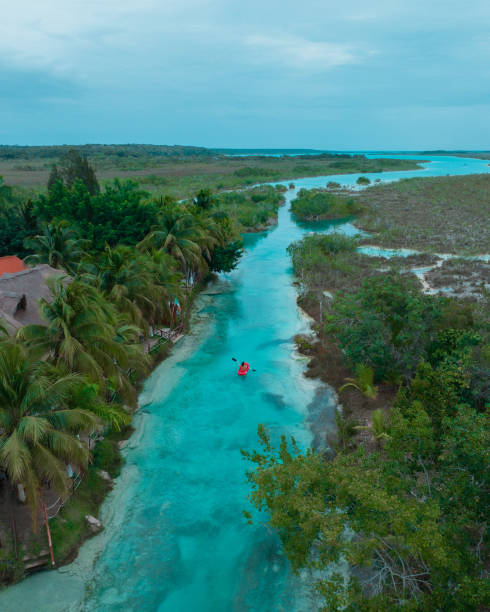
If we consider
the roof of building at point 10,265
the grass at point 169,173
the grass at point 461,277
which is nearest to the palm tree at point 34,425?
the roof of building at point 10,265

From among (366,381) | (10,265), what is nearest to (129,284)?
(366,381)

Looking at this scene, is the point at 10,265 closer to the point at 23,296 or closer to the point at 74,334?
the point at 23,296

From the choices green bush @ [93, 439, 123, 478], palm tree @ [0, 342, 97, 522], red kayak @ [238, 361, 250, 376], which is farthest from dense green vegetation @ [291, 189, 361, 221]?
palm tree @ [0, 342, 97, 522]

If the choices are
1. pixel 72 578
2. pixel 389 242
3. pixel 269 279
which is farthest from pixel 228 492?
pixel 389 242

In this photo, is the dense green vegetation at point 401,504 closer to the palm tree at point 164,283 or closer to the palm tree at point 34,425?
the palm tree at point 34,425

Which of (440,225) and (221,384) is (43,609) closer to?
(221,384)

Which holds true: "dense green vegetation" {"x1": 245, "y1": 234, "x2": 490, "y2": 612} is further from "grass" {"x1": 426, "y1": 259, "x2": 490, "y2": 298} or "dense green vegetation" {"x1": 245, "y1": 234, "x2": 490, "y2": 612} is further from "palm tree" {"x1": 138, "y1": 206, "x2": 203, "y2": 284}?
"palm tree" {"x1": 138, "y1": 206, "x2": 203, "y2": 284}

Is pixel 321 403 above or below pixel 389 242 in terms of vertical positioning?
below

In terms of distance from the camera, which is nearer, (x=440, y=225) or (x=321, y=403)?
(x=321, y=403)
